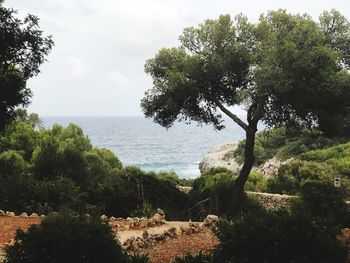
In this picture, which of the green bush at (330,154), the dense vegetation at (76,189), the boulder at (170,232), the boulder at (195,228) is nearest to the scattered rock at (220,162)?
the green bush at (330,154)

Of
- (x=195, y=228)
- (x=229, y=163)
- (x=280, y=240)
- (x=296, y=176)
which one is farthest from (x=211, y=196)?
(x=229, y=163)

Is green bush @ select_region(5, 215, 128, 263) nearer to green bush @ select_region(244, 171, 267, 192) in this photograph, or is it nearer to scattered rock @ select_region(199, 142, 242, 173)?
green bush @ select_region(244, 171, 267, 192)

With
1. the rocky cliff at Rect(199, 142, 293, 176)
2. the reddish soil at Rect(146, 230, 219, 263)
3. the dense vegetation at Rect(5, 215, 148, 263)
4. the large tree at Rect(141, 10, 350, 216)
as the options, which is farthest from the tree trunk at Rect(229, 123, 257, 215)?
the rocky cliff at Rect(199, 142, 293, 176)

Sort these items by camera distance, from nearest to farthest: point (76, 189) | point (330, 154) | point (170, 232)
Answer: point (170, 232) → point (76, 189) → point (330, 154)

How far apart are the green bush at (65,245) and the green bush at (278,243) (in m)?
1.49

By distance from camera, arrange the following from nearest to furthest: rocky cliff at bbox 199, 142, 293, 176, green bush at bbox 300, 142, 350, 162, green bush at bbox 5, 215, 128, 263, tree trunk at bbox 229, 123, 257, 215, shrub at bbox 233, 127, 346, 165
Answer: green bush at bbox 5, 215, 128, 263
tree trunk at bbox 229, 123, 257, 215
green bush at bbox 300, 142, 350, 162
rocky cliff at bbox 199, 142, 293, 176
shrub at bbox 233, 127, 346, 165

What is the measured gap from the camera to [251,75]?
61.6 ft

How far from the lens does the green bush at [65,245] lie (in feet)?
19.4

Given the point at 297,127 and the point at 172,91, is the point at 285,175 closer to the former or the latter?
the point at 297,127

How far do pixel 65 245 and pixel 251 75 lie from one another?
14061mm

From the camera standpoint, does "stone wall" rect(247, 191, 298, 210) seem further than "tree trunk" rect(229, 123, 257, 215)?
Yes

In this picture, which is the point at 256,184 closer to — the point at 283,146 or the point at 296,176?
the point at 296,176

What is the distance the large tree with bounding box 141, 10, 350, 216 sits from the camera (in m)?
16.9

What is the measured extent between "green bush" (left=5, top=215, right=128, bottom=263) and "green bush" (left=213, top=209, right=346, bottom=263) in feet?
4.87
